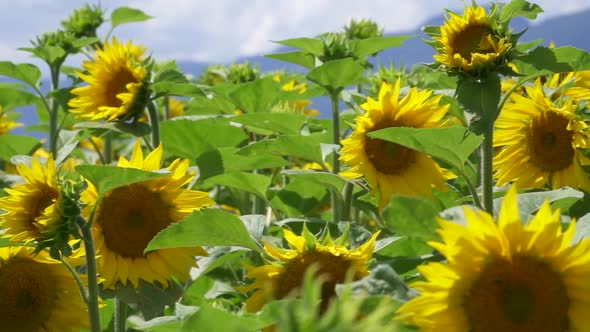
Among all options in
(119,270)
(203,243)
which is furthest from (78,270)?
(203,243)

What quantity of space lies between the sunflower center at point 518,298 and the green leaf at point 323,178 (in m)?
0.54

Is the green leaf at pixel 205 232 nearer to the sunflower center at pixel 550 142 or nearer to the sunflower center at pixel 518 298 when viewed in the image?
the sunflower center at pixel 518 298

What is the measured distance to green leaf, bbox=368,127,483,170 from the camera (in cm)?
114

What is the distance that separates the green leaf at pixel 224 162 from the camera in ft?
5.74

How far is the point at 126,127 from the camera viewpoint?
1.97 m

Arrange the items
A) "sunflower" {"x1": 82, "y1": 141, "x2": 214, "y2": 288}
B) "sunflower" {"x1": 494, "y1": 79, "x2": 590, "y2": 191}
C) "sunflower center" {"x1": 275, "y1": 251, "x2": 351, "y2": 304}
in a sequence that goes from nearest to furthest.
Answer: "sunflower center" {"x1": 275, "y1": 251, "x2": 351, "y2": 304} < "sunflower" {"x1": 82, "y1": 141, "x2": 214, "y2": 288} < "sunflower" {"x1": 494, "y1": 79, "x2": 590, "y2": 191}

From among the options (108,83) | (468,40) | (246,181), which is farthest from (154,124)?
(468,40)

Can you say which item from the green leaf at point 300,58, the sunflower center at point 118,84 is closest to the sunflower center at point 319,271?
the green leaf at point 300,58

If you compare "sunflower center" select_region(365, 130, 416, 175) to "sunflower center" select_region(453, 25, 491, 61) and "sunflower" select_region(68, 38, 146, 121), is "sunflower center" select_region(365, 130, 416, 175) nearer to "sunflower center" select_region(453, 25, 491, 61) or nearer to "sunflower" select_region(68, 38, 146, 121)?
"sunflower center" select_region(453, 25, 491, 61)

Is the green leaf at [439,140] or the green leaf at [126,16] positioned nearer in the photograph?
the green leaf at [439,140]

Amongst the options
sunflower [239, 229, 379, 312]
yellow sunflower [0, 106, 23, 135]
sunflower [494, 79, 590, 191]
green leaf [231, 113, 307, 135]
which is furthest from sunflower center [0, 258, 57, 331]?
yellow sunflower [0, 106, 23, 135]

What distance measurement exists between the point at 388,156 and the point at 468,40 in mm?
314

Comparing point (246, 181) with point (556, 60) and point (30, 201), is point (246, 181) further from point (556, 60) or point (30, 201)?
point (556, 60)

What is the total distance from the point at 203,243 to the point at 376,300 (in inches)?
16.2
